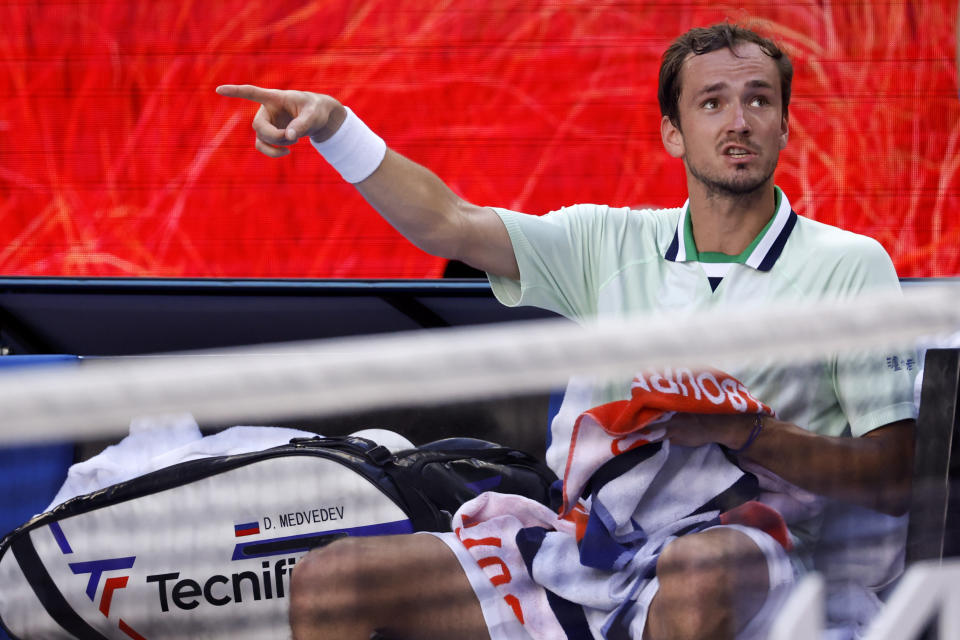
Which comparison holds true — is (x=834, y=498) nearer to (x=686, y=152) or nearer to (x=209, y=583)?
(x=209, y=583)


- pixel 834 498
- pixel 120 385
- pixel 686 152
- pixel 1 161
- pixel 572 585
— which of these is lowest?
pixel 572 585

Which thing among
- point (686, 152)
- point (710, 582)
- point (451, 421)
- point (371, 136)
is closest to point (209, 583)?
point (451, 421)

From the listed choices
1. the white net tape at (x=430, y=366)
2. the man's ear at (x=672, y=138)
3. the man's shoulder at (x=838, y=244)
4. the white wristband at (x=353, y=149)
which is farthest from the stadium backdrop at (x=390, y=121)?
the white net tape at (x=430, y=366)

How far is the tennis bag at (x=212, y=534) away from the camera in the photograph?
27.6 inches

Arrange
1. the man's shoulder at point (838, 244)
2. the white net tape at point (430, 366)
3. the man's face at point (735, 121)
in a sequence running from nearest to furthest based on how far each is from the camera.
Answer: the white net tape at point (430, 366) < the man's shoulder at point (838, 244) < the man's face at point (735, 121)

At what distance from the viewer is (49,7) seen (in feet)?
7.08

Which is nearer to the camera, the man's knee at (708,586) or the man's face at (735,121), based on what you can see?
the man's knee at (708,586)

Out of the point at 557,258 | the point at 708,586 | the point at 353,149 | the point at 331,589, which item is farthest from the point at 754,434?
the point at 353,149

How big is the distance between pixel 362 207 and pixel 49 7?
85cm

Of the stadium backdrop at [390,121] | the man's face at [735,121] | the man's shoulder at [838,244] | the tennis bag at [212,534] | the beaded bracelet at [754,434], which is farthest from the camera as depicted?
the stadium backdrop at [390,121]

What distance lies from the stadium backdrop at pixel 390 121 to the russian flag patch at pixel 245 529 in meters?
1.36

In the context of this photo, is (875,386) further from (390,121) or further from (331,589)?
(390,121)

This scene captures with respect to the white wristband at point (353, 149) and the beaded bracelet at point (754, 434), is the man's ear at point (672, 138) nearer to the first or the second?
the white wristband at point (353, 149)

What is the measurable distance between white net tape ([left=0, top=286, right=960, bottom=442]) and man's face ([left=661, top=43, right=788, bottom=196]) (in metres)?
0.66
